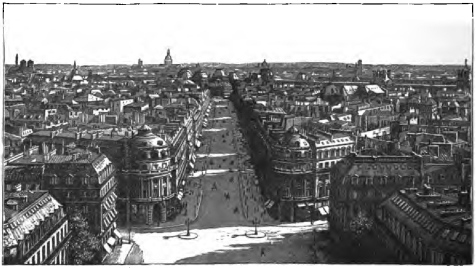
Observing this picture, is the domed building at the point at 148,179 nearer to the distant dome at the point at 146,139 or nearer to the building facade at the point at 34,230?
the distant dome at the point at 146,139

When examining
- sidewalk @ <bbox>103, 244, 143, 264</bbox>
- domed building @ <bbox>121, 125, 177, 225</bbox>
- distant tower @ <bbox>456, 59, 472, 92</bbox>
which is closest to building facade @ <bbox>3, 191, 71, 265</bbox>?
sidewalk @ <bbox>103, 244, 143, 264</bbox>

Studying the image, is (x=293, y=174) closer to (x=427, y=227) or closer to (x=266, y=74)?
(x=266, y=74)

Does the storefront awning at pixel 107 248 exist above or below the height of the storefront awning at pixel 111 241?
below

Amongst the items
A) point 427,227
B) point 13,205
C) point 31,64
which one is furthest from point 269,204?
point 31,64

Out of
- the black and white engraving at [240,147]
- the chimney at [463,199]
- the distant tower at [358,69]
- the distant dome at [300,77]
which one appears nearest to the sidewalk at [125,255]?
the black and white engraving at [240,147]

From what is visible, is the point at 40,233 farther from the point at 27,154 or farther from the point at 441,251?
the point at 441,251

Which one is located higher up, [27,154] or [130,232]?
[27,154]

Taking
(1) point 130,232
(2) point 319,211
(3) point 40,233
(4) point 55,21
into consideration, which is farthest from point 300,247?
(4) point 55,21

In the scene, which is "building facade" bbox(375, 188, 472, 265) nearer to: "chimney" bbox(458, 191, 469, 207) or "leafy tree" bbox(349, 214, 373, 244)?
"chimney" bbox(458, 191, 469, 207)
